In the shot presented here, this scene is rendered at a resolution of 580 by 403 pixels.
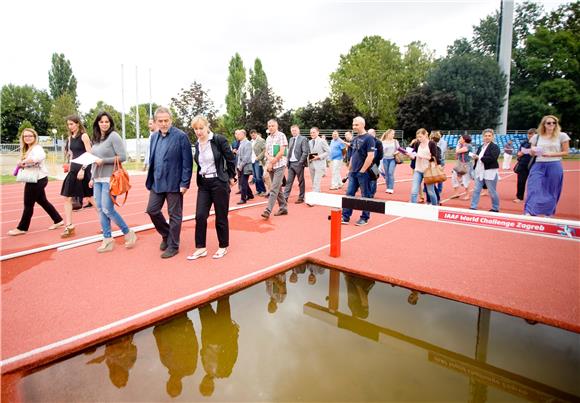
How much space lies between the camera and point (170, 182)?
4.96 metres

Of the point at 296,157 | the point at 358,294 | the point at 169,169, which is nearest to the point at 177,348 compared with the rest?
the point at 358,294

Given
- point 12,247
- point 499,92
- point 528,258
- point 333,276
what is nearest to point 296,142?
point 333,276

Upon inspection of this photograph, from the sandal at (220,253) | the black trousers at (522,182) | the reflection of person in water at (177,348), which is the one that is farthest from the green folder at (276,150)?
the black trousers at (522,182)

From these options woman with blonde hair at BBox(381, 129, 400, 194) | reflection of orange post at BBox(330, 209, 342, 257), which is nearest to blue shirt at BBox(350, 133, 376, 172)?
reflection of orange post at BBox(330, 209, 342, 257)

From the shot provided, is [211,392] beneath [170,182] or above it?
beneath

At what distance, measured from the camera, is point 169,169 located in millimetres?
4941

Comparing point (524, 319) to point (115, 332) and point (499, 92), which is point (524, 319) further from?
Answer: point (499, 92)

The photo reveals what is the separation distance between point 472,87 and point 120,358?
43828mm

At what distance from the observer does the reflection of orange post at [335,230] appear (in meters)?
4.81

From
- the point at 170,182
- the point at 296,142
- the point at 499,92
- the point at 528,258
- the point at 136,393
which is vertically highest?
the point at 499,92

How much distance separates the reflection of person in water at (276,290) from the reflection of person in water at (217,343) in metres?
0.47

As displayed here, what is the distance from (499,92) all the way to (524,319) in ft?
143

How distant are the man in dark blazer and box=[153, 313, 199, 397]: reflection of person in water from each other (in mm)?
1877

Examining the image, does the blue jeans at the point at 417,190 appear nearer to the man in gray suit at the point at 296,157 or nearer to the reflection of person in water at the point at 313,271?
the man in gray suit at the point at 296,157
